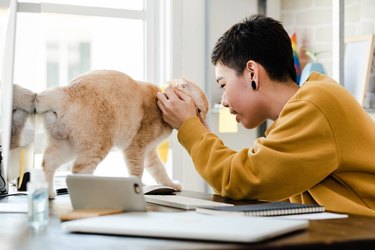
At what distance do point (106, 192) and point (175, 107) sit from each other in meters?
0.55

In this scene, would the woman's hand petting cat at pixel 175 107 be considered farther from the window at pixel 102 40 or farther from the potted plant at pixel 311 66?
the potted plant at pixel 311 66

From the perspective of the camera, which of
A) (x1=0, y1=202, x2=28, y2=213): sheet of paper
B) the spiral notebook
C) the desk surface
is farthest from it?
(x1=0, y1=202, x2=28, y2=213): sheet of paper

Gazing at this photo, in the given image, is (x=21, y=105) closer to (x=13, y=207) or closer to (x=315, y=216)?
(x=13, y=207)

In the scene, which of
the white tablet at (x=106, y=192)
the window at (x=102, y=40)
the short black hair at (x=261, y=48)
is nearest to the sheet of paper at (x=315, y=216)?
the white tablet at (x=106, y=192)

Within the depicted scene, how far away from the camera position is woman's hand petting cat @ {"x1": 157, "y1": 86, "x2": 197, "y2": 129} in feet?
5.04

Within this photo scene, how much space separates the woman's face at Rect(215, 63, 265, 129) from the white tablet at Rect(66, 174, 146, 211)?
65 cm

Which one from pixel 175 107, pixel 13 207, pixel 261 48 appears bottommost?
pixel 13 207

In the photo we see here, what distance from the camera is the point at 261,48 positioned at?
62.9 inches

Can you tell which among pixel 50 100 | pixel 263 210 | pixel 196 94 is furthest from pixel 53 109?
pixel 263 210

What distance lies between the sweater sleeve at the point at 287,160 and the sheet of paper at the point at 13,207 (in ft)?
1.49

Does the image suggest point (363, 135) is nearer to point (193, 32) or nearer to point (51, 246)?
point (51, 246)

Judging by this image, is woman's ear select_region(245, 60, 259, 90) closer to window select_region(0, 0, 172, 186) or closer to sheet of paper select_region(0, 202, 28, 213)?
sheet of paper select_region(0, 202, 28, 213)

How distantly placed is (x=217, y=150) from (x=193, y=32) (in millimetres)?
1582

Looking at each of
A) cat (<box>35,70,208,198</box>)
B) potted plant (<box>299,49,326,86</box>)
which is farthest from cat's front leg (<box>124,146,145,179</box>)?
potted plant (<box>299,49,326,86</box>)
